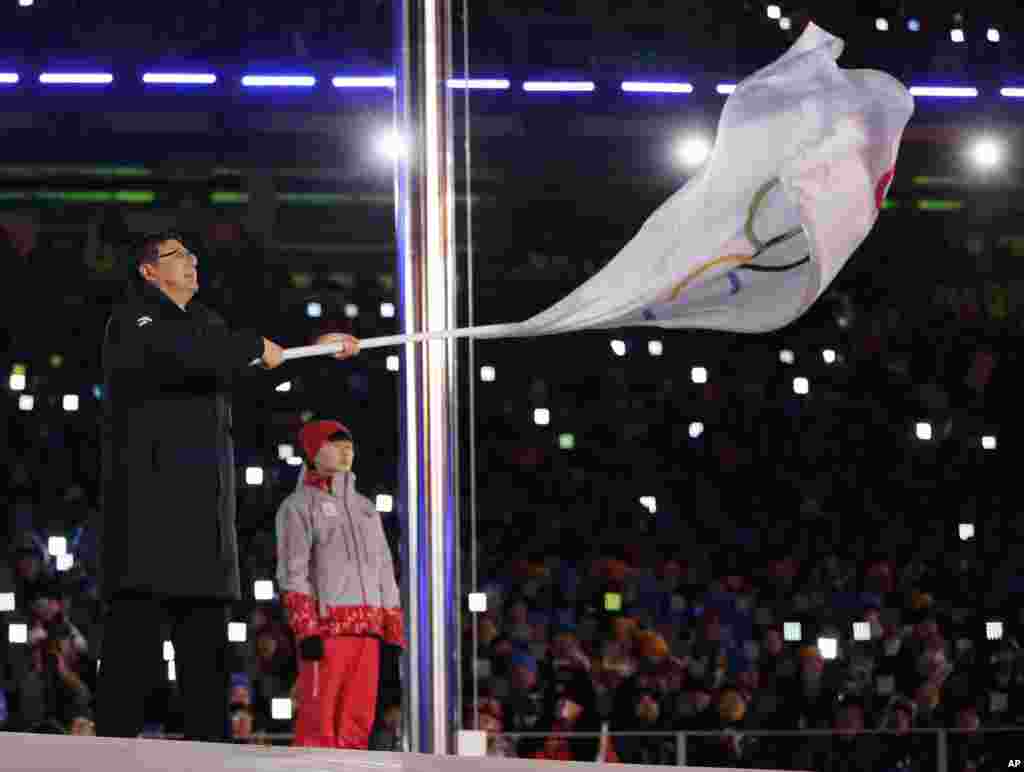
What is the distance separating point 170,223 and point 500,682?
3.30 metres

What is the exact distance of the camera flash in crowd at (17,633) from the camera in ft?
19.3

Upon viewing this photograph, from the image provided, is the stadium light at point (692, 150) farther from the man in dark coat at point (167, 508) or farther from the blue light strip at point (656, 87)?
the man in dark coat at point (167, 508)

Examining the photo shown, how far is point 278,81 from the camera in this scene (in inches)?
329

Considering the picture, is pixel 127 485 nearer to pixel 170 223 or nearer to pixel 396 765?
pixel 396 765

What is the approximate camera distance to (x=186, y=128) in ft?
27.4

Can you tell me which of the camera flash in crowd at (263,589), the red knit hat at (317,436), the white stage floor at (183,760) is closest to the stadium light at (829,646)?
the camera flash in crowd at (263,589)

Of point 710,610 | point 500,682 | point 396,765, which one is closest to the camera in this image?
point 396,765

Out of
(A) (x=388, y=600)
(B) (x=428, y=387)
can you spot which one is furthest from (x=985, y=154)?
(B) (x=428, y=387)

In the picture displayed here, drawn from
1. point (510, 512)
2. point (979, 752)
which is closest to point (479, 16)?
point (510, 512)

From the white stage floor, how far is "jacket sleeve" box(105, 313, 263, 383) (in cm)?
159

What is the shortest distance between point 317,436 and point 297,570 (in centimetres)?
24

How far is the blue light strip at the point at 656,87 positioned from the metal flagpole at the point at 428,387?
5588mm

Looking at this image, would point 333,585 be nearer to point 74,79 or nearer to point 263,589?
point 263,589

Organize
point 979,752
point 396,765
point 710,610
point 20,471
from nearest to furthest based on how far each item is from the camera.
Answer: point 396,765
point 979,752
point 710,610
point 20,471
